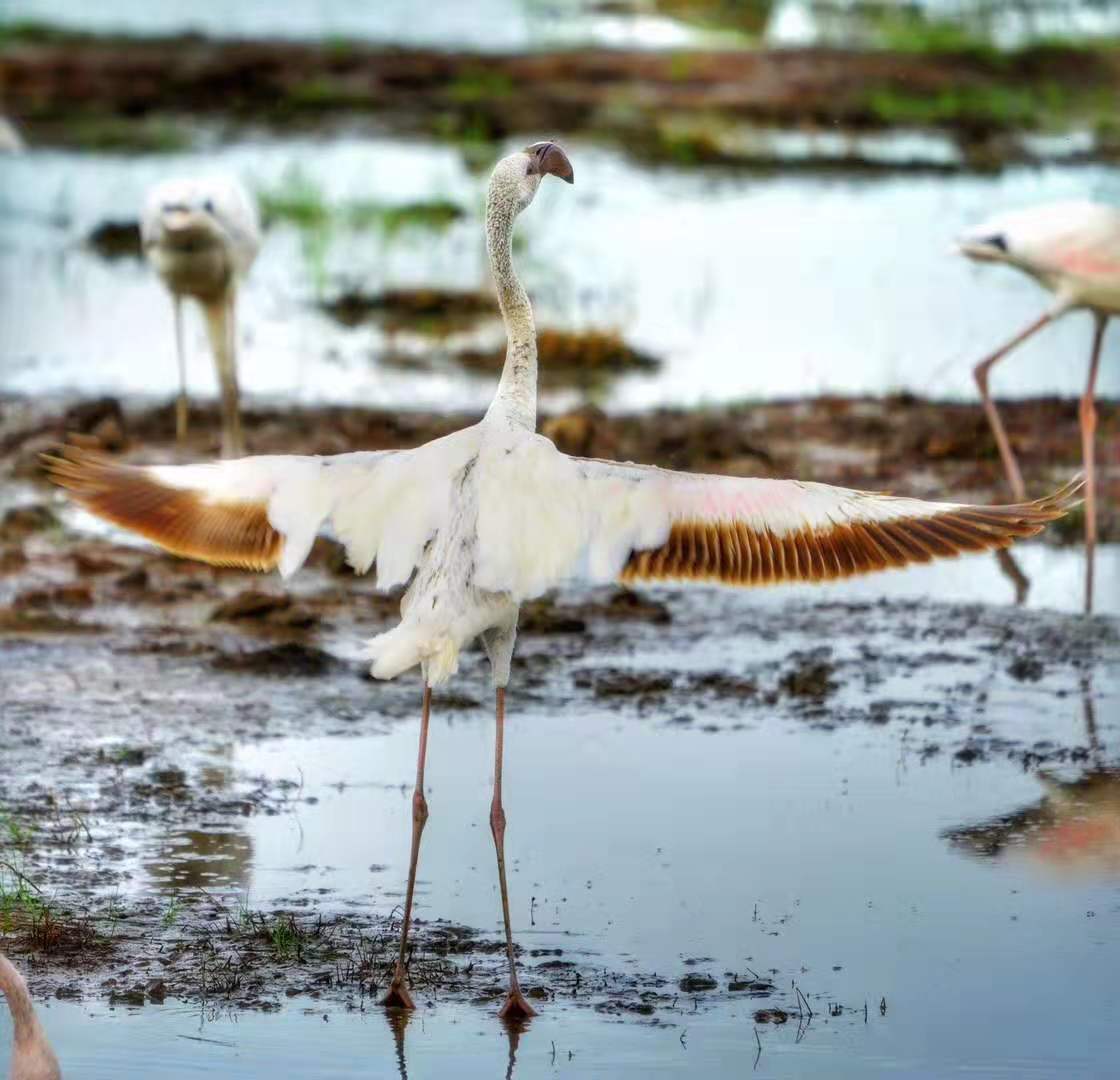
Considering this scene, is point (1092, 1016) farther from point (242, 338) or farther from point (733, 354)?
point (242, 338)

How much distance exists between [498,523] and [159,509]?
100cm

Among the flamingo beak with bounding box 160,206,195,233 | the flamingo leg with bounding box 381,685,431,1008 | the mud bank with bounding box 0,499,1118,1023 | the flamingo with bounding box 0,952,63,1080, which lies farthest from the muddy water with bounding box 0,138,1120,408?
the flamingo with bounding box 0,952,63,1080

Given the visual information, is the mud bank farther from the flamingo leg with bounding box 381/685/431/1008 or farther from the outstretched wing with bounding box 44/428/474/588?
the outstretched wing with bounding box 44/428/474/588

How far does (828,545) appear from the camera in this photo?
18.6ft

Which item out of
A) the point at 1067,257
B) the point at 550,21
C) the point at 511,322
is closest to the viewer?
the point at 511,322

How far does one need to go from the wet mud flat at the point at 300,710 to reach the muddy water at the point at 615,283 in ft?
11.4

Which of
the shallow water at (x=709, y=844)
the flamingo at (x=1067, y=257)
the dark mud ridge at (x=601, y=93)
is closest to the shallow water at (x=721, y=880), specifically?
the shallow water at (x=709, y=844)

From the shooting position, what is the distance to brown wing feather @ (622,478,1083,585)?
Result: 549 centimetres

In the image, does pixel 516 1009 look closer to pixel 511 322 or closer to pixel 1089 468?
pixel 511 322

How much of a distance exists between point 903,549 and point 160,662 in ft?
11.8

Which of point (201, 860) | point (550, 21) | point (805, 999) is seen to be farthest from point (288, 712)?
point (550, 21)

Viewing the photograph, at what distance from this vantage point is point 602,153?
21.8m

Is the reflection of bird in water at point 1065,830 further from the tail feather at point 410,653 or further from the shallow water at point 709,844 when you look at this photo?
the tail feather at point 410,653

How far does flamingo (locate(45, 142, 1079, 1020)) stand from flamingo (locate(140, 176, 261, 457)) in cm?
552
